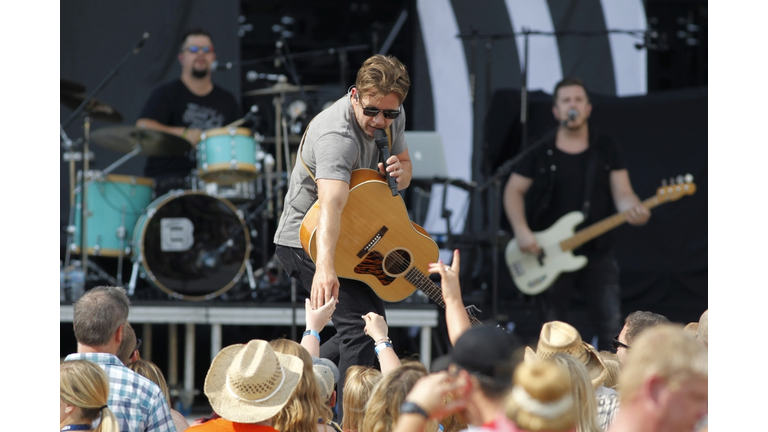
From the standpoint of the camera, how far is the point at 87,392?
100.0 inches

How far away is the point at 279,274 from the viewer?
750 centimetres

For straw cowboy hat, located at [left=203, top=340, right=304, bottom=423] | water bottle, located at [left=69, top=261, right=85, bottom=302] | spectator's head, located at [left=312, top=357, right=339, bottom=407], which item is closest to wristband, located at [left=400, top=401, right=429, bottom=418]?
straw cowboy hat, located at [left=203, top=340, right=304, bottom=423]

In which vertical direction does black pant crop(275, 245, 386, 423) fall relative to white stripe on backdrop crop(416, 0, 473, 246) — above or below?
below

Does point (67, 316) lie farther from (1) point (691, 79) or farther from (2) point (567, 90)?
(1) point (691, 79)

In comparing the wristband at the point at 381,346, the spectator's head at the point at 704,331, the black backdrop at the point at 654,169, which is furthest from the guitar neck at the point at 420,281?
the black backdrop at the point at 654,169

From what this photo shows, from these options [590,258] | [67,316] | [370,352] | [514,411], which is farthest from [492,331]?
[590,258]

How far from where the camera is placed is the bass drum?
22.9 ft

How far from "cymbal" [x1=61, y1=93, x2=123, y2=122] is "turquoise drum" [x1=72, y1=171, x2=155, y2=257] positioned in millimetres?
528

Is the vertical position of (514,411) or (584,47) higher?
(584,47)

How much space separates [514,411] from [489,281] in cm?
639

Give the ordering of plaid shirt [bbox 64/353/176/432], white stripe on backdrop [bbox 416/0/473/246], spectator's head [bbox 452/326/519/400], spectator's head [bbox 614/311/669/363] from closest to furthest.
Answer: spectator's head [bbox 452/326/519/400] < plaid shirt [bbox 64/353/176/432] < spectator's head [bbox 614/311/669/363] < white stripe on backdrop [bbox 416/0/473/246]

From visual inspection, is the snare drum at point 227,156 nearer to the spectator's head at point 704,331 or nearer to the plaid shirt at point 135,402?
the plaid shirt at point 135,402

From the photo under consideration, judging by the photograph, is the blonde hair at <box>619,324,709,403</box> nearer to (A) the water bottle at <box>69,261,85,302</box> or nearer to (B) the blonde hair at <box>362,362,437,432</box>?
(B) the blonde hair at <box>362,362,437,432</box>

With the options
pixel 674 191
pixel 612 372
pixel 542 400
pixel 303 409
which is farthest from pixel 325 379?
pixel 674 191
